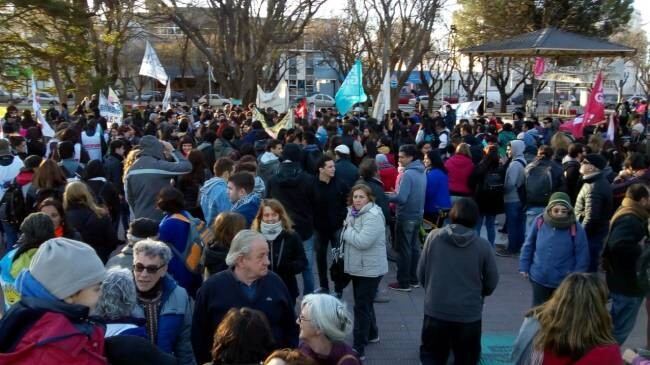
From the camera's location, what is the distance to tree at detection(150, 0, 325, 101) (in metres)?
26.9

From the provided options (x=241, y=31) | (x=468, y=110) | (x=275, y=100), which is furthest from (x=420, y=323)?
(x=241, y=31)

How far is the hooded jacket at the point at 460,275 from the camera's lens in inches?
183

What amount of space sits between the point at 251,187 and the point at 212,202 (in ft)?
2.51

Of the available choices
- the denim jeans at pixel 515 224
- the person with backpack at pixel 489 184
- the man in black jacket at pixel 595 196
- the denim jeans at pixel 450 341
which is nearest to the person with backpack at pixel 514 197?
the denim jeans at pixel 515 224

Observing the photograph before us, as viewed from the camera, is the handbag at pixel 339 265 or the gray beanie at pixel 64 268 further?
the handbag at pixel 339 265

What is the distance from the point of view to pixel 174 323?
12.5ft

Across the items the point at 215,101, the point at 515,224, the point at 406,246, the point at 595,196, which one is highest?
the point at 595,196

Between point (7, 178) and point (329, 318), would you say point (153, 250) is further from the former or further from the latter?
point (7, 178)

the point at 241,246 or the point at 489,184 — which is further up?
the point at 241,246

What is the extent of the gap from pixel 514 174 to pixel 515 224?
826mm

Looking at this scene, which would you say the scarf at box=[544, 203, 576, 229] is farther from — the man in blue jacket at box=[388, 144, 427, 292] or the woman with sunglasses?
the woman with sunglasses

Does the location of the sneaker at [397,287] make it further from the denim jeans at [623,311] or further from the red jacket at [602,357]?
the red jacket at [602,357]

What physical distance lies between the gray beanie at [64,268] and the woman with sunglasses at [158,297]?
1137 millimetres

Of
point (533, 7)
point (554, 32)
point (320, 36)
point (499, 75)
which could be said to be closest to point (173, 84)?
point (320, 36)
